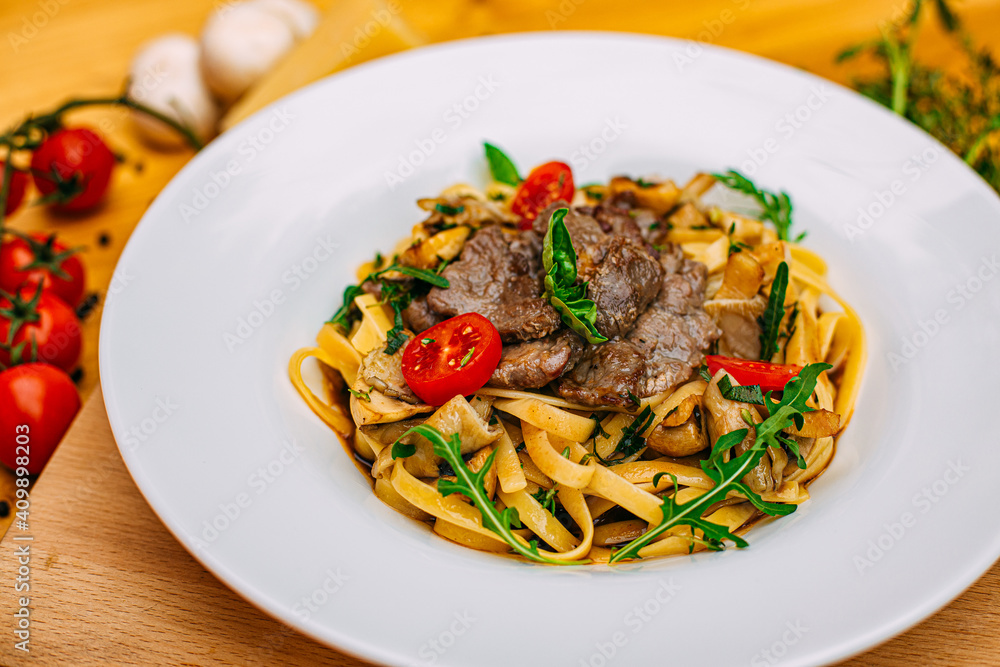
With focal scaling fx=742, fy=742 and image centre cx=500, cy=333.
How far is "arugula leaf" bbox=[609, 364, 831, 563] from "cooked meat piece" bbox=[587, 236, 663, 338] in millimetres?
866

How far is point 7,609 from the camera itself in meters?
3.28

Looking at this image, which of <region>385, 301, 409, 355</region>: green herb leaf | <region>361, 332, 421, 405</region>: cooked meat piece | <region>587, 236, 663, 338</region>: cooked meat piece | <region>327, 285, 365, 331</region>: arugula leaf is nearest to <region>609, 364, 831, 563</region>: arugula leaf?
<region>587, 236, 663, 338</region>: cooked meat piece

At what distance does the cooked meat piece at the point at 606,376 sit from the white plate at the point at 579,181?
88 cm

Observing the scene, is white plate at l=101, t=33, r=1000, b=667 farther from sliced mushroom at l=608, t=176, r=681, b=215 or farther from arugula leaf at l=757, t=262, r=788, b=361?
arugula leaf at l=757, t=262, r=788, b=361

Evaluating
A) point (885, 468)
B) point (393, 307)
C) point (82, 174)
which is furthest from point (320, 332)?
point (885, 468)

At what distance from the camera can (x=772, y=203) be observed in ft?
16.0

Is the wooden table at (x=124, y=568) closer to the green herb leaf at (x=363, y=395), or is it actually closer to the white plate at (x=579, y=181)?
the white plate at (x=579, y=181)

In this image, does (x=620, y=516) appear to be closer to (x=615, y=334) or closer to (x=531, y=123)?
(x=615, y=334)

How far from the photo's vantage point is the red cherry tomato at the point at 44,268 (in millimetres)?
4730

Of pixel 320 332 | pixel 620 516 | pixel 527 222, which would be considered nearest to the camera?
pixel 620 516

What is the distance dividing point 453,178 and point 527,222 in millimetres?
756

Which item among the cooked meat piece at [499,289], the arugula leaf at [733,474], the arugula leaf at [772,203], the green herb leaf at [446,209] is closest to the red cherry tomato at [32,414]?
the cooked meat piece at [499,289]

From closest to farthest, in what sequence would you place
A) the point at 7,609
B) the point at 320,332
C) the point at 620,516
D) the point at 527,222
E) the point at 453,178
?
1. the point at 7,609
2. the point at 620,516
3. the point at 320,332
4. the point at 527,222
5. the point at 453,178

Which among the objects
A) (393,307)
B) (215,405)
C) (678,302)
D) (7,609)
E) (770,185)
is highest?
(770,185)
